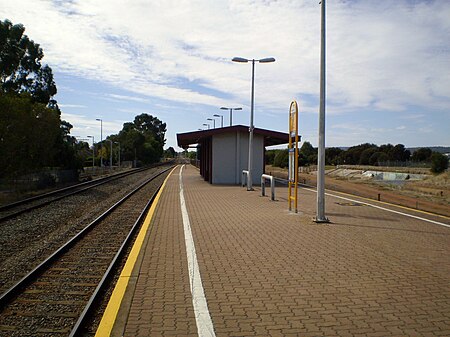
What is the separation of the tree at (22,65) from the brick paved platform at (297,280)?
3779 cm

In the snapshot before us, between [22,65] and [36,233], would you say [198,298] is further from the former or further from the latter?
[22,65]

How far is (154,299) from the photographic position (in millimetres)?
5023

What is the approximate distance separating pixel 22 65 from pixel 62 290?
1689 inches

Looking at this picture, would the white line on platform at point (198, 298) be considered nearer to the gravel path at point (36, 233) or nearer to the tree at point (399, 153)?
the gravel path at point (36, 233)

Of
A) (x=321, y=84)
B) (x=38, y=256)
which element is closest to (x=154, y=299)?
(x=38, y=256)

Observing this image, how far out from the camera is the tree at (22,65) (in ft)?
135

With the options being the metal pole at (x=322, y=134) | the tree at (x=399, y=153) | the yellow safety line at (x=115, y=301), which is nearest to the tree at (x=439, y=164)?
the tree at (x=399, y=153)

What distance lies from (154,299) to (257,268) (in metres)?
1.85

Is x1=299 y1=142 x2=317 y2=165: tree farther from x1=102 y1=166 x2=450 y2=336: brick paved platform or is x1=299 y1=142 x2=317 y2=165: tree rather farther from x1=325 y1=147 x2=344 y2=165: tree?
x1=102 y1=166 x2=450 y2=336: brick paved platform

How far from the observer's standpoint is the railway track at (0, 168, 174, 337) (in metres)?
4.65

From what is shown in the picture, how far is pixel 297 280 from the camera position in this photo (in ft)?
18.9

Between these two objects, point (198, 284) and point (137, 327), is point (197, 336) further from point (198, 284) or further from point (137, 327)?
point (198, 284)

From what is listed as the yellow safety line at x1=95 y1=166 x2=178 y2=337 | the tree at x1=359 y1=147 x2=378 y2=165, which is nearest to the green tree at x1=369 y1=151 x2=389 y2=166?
the tree at x1=359 y1=147 x2=378 y2=165

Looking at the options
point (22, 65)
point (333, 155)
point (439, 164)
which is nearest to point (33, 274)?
point (22, 65)
